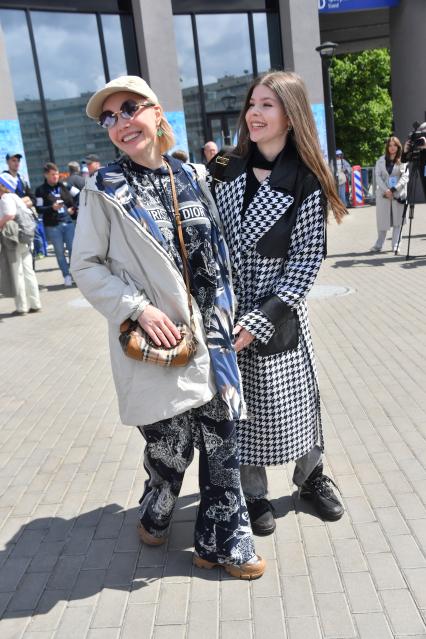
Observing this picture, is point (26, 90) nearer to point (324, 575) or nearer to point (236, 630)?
point (324, 575)

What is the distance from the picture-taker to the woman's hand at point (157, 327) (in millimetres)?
2148

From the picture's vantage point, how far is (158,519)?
2.66 m

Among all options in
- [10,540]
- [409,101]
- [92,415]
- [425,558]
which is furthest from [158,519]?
[409,101]

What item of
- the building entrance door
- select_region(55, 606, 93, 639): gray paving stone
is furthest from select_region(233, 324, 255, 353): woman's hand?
the building entrance door

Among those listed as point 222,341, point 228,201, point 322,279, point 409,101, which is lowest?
point 322,279

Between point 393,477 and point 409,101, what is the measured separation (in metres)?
18.1

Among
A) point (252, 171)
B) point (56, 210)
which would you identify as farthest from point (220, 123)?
point (252, 171)

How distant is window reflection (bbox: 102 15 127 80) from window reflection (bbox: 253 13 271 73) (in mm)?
4227

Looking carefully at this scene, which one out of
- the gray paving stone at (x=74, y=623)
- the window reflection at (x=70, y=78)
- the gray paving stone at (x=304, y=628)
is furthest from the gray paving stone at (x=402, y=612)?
the window reflection at (x=70, y=78)

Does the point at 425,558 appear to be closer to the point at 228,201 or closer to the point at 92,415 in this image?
the point at 228,201

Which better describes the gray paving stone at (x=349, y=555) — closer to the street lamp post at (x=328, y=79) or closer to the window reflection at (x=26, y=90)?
the street lamp post at (x=328, y=79)

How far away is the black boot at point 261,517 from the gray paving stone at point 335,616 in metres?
0.47

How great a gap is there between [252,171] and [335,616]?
1.73 m

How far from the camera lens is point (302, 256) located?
2434 mm
